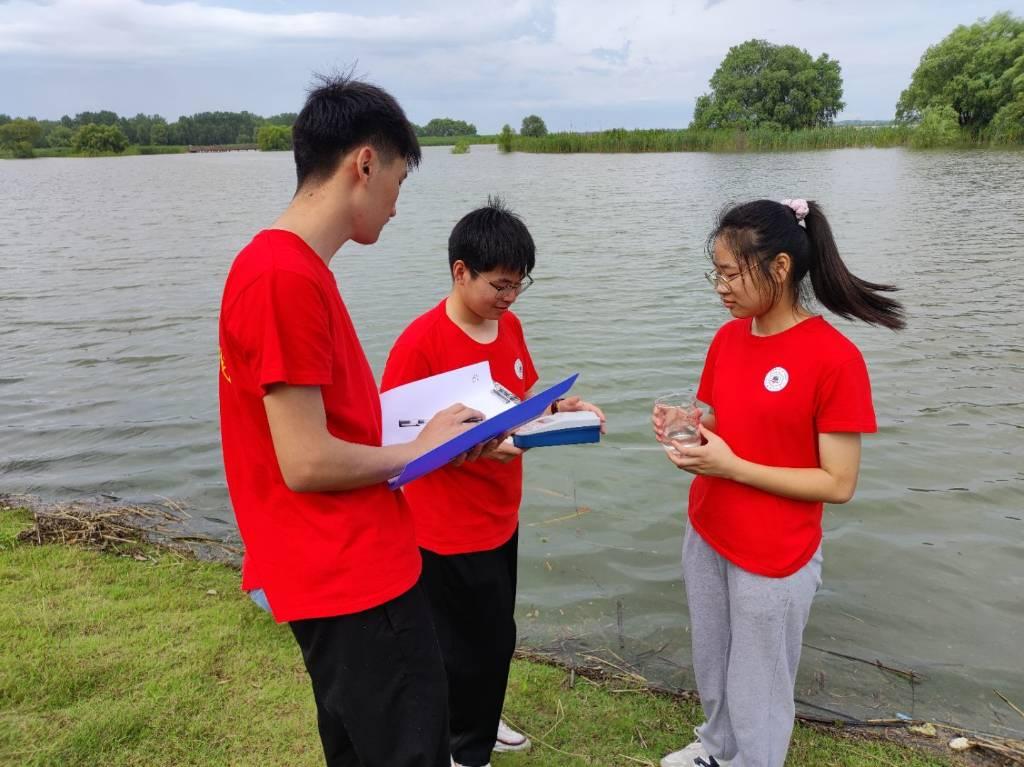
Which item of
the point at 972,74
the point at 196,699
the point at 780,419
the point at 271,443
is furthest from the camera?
the point at 972,74

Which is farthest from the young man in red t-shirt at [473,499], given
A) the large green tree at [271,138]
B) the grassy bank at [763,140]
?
the large green tree at [271,138]

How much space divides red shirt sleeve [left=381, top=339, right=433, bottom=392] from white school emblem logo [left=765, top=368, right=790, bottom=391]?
106 centimetres

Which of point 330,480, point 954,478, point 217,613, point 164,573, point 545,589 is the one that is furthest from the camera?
point 954,478

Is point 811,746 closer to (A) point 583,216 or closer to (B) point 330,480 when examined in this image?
(B) point 330,480

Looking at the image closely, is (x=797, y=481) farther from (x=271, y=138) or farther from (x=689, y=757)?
(x=271, y=138)

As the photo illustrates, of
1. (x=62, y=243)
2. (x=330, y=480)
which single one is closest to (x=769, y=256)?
(x=330, y=480)

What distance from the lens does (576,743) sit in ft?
9.50

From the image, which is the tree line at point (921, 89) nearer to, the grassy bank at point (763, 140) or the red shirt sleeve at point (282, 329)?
the grassy bank at point (763, 140)

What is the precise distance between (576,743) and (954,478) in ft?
13.2

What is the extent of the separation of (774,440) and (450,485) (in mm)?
1042

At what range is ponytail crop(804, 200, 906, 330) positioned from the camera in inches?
88.8

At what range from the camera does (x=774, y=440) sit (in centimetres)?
221

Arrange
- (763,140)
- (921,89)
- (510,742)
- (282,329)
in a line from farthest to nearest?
(921,89) → (763,140) → (510,742) → (282,329)

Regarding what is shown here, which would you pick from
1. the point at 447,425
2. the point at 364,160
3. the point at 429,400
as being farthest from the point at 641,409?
the point at 364,160
